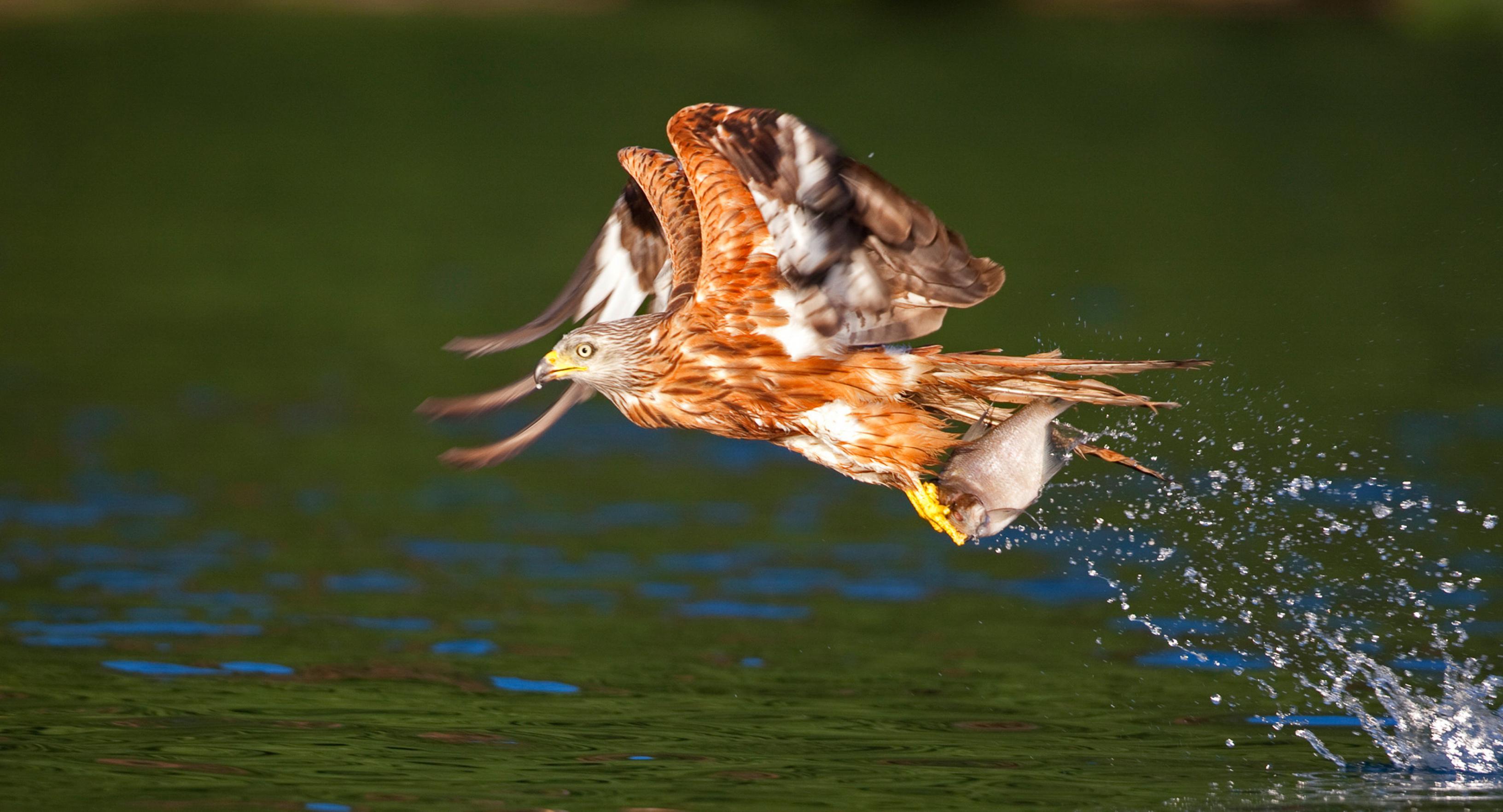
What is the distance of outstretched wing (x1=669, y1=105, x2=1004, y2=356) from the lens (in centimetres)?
743

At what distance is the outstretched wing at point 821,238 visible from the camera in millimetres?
7434

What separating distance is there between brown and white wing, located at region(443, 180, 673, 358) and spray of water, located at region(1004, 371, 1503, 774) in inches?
80.7

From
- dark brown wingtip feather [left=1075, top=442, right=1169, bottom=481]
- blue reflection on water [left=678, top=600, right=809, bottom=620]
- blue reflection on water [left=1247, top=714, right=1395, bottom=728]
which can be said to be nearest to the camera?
dark brown wingtip feather [left=1075, top=442, right=1169, bottom=481]

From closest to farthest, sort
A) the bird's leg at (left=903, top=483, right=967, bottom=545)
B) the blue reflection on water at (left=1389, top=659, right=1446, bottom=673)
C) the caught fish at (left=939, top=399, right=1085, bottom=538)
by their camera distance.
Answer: the caught fish at (left=939, top=399, right=1085, bottom=538), the bird's leg at (left=903, top=483, right=967, bottom=545), the blue reflection on water at (left=1389, top=659, right=1446, bottom=673)

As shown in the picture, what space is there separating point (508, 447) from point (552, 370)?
54 cm

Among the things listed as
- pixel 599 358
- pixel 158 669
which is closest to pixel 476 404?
pixel 599 358

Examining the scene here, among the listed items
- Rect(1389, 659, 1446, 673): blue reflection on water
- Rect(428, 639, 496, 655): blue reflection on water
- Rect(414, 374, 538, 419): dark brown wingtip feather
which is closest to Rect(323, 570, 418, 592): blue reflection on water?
Rect(428, 639, 496, 655): blue reflection on water

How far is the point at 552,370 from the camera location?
7.89 meters

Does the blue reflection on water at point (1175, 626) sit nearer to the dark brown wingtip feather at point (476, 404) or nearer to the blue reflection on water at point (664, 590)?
the blue reflection on water at point (664, 590)

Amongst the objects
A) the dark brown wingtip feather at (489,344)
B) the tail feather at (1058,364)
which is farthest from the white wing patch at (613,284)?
the tail feather at (1058,364)

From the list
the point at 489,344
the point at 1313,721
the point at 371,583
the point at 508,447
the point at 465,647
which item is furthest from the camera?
the point at 371,583

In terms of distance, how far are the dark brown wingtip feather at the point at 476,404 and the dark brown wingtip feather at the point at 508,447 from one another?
0.14 meters

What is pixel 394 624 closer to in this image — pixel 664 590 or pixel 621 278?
pixel 664 590

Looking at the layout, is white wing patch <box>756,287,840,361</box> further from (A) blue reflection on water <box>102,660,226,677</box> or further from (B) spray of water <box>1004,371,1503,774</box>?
(A) blue reflection on water <box>102,660,226,677</box>
